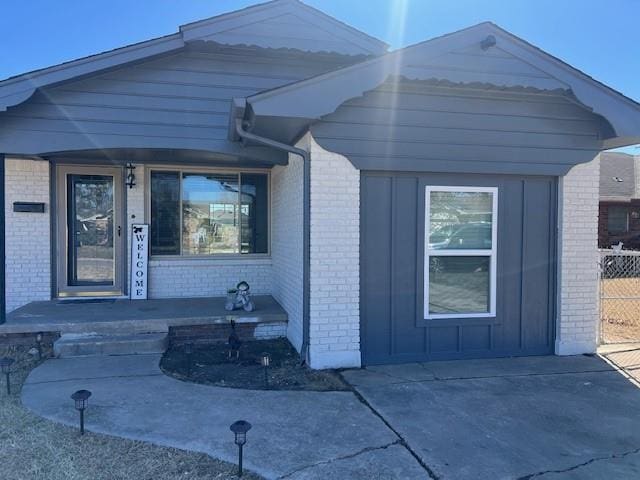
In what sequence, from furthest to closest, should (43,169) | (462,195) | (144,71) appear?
(43,169) < (144,71) < (462,195)

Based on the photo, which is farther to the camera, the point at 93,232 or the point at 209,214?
the point at 209,214

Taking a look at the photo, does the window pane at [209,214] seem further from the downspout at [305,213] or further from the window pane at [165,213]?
the downspout at [305,213]

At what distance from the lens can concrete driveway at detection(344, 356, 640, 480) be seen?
3383mm

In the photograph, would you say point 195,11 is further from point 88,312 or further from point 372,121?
point 88,312

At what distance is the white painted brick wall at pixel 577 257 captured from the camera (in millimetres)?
6125

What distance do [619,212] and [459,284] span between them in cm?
1783

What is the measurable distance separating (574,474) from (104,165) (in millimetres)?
7748

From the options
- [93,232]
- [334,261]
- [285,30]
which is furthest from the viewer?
[93,232]

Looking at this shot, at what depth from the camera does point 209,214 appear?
8.56 metres

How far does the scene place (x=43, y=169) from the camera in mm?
7727

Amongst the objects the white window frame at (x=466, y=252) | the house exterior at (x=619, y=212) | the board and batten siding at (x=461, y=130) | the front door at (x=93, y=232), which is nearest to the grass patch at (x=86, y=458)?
the white window frame at (x=466, y=252)

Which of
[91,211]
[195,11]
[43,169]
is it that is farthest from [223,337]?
[195,11]

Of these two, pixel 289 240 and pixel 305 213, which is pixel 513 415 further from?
pixel 289 240

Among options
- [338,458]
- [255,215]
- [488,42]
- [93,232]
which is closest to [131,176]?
[93,232]
